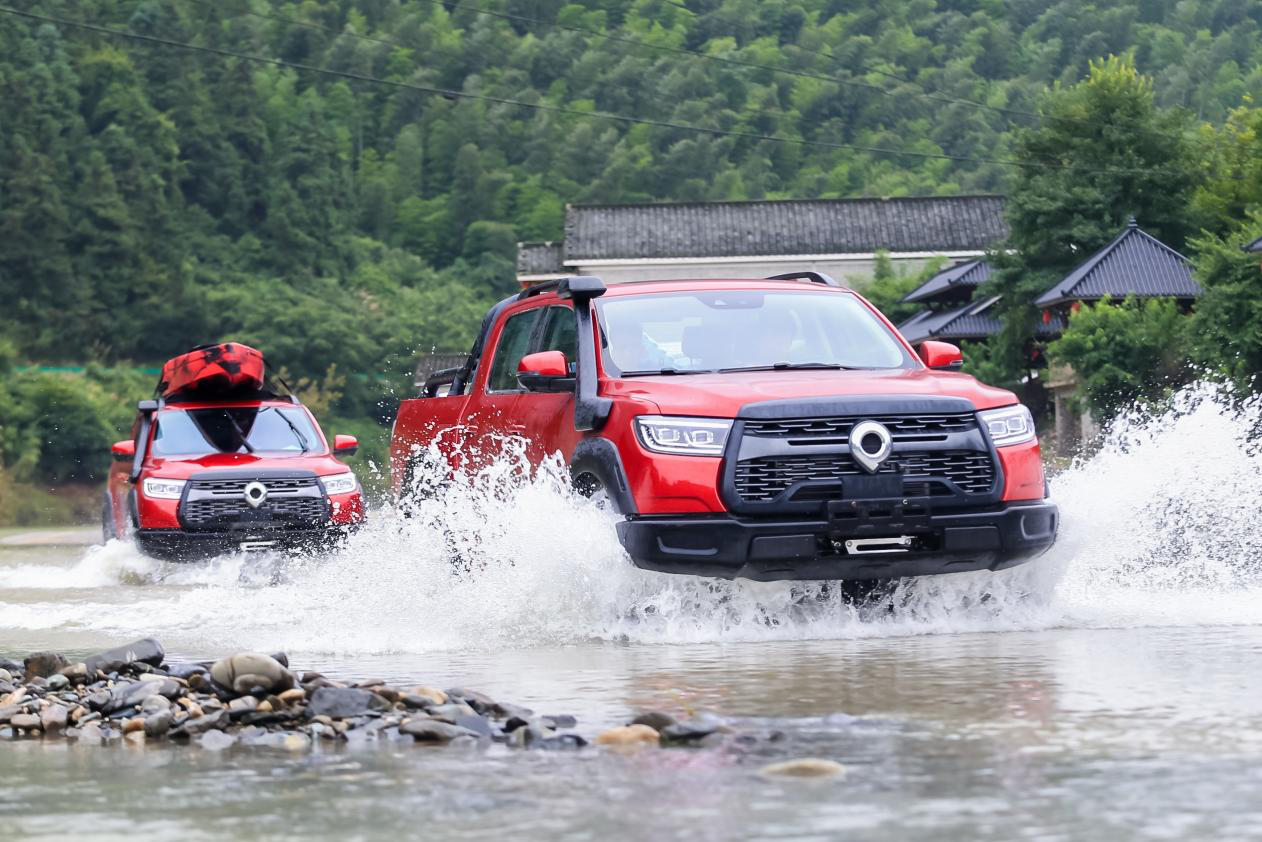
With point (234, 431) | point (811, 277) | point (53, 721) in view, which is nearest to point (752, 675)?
point (53, 721)

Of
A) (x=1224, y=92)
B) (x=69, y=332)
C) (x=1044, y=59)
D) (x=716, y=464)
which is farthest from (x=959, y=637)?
(x=1044, y=59)

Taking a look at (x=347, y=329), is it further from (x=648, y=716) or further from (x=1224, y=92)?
(x=648, y=716)

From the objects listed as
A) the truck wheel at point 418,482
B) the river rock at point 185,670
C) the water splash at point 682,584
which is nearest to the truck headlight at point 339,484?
the water splash at point 682,584

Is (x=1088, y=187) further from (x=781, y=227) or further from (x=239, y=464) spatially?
(x=239, y=464)

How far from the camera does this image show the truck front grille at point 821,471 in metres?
9.91

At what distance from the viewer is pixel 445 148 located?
12425 centimetres

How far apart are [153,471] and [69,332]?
229ft

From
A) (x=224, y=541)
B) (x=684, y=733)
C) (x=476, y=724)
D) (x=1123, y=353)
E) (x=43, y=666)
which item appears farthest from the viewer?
(x=1123, y=353)

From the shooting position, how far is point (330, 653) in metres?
10.1

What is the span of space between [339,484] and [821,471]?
29.7ft

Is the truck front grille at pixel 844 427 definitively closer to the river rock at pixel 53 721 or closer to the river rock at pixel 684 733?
the river rock at pixel 684 733

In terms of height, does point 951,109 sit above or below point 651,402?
above

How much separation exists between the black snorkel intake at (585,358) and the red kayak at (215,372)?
8.65 meters

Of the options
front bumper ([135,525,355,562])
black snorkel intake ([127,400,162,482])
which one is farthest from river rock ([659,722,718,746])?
black snorkel intake ([127,400,162,482])
